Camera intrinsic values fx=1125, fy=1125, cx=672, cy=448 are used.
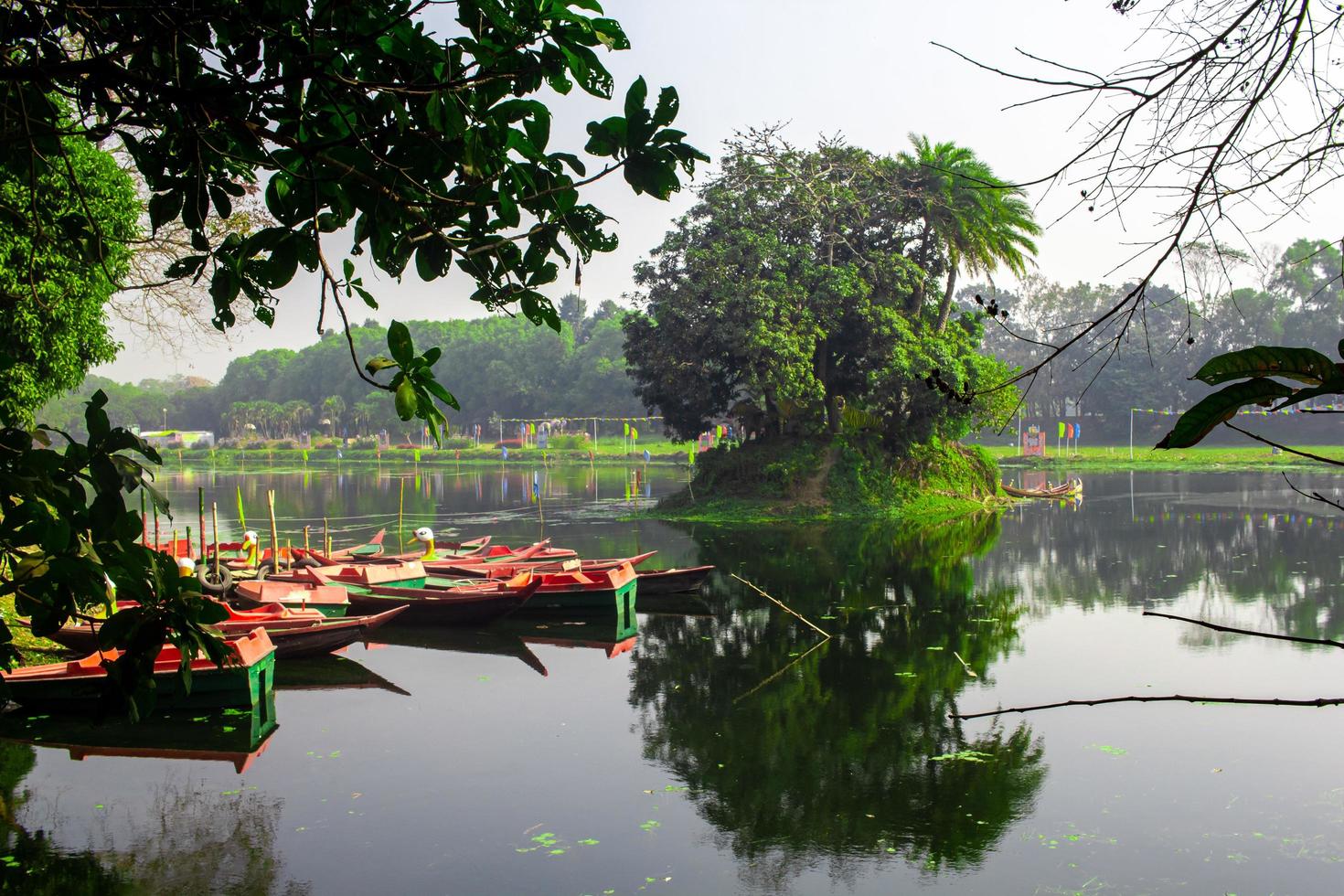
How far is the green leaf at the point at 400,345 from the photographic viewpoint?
276cm

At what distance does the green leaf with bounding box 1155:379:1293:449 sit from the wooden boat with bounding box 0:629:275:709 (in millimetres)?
7722

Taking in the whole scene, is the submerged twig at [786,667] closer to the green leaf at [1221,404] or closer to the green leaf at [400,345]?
the green leaf at [400,345]

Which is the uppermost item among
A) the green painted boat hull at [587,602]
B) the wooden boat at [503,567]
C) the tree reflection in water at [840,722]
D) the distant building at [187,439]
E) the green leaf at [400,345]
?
the green leaf at [400,345]

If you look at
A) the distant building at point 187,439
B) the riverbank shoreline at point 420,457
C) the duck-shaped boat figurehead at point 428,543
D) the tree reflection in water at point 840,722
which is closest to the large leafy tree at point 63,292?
the duck-shaped boat figurehead at point 428,543

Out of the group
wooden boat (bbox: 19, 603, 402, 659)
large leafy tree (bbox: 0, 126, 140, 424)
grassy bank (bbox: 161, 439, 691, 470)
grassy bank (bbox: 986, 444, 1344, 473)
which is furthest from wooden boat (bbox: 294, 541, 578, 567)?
grassy bank (bbox: 161, 439, 691, 470)

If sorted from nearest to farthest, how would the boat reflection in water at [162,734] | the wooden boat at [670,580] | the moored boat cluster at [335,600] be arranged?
the boat reflection in water at [162,734] < the moored boat cluster at [335,600] < the wooden boat at [670,580]

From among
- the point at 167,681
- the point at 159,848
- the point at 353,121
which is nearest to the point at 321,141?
the point at 353,121

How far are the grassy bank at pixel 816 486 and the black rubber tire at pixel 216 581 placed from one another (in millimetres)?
12739

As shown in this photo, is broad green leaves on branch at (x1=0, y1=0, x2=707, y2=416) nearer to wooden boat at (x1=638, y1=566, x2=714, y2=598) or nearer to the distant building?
wooden boat at (x1=638, y1=566, x2=714, y2=598)

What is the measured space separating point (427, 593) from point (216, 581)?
226cm

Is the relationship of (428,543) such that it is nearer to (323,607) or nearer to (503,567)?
(503,567)

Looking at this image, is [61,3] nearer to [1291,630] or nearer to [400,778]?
[400,778]

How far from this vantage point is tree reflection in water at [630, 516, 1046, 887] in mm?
6363

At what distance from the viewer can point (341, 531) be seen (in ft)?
78.4
